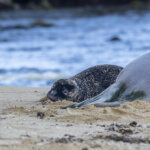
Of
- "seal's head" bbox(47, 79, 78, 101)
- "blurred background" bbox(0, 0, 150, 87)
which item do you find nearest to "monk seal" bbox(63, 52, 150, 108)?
"seal's head" bbox(47, 79, 78, 101)

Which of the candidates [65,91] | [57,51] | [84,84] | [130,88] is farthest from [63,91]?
[57,51]

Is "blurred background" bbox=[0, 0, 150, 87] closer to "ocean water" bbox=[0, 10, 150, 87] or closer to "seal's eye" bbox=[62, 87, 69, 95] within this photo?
"ocean water" bbox=[0, 10, 150, 87]

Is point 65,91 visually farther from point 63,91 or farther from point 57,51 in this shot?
point 57,51

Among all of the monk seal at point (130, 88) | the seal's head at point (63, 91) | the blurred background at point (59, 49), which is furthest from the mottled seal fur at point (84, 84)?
the blurred background at point (59, 49)

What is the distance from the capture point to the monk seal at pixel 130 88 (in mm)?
5547

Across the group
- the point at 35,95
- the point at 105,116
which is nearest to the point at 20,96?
the point at 35,95

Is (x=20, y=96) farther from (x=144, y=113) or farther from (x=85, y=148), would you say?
(x=85, y=148)

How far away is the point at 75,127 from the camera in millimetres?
4352

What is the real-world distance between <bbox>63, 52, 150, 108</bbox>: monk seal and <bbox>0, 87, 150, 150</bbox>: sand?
261 mm

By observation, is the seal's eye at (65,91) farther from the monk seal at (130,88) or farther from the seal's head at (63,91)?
the monk seal at (130,88)

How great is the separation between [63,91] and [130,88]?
115 cm

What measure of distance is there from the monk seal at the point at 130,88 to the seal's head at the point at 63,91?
78 centimetres

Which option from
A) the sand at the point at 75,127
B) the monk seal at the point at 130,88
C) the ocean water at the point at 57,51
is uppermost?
the ocean water at the point at 57,51

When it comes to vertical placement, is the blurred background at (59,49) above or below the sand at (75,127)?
above
